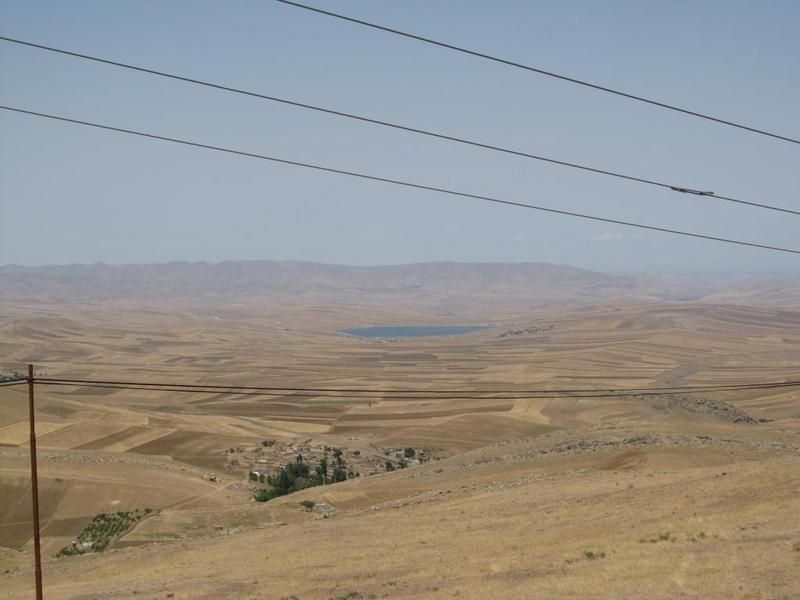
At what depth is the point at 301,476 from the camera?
65.8 m

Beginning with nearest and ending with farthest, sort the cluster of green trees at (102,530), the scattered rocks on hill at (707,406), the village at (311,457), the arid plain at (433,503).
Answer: the arid plain at (433,503) < the cluster of green trees at (102,530) < the village at (311,457) < the scattered rocks on hill at (707,406)

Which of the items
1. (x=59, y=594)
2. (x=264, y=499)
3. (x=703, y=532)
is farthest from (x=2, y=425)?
(x=703, y=532)

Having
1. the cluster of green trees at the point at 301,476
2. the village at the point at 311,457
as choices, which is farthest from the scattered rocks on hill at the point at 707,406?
the cluster of green trees at the point at 301,476

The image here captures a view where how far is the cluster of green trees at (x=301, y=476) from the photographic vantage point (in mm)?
59344

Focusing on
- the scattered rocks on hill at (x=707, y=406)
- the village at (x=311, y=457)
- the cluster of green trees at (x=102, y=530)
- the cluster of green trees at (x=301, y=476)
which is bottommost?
the village at (x=311, y=457)

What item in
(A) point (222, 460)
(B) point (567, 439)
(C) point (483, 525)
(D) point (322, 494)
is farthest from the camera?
(A) point (222, 460)

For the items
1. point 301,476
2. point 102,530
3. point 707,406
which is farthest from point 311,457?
point 707,406

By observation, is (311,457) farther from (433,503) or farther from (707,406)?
(707,406)

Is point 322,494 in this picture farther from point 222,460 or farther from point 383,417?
point 383,417

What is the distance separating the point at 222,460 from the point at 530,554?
182 feet

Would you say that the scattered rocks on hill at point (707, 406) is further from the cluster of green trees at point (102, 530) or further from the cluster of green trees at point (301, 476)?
the cluster of green trees at point (102, 530)

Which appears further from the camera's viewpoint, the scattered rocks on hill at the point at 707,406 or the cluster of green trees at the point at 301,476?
the scattered rocks on hill at the point at 707,406

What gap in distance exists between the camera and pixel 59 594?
2762 centimetres

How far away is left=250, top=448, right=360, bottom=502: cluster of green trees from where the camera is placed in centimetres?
5934
